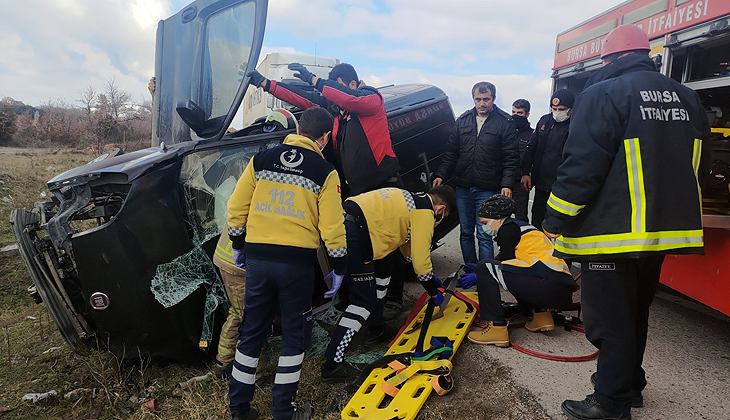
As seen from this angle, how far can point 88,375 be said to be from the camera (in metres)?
3.05

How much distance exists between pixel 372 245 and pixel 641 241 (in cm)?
146

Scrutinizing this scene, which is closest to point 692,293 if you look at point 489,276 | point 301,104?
point 489,276

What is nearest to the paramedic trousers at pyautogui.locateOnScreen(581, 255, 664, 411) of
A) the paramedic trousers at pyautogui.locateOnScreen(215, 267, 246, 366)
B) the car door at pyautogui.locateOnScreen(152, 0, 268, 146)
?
the paramedic trousers at pyautogui.locateOnScreen(215, 267, 246, 366)

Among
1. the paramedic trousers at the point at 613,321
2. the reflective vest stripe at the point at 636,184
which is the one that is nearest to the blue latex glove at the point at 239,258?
the paramedic trousers at the point at 613,321

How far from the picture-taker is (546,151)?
3.91m

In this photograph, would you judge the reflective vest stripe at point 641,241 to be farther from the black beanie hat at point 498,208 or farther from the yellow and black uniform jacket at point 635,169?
the black beanie hat at point 498,208

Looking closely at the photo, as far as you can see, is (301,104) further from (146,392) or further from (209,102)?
(146,392)

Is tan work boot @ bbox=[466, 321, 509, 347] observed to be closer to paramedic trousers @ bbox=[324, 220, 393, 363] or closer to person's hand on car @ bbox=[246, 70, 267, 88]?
paramedic trousers @ bbox=[324, 220, 393, 363]

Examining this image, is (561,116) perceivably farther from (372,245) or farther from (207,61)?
(207,61)

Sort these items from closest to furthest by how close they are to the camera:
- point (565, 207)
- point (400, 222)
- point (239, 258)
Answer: point (565, 207) < point (239, 258) < point (400, 222)

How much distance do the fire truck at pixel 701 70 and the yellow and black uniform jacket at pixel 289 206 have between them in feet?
6.71

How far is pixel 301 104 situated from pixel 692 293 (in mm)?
2903

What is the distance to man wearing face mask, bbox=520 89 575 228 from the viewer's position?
3799 mm

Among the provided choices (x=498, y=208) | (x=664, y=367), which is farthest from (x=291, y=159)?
(x=664, y=367)
